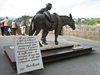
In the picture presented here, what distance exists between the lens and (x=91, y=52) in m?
5.56

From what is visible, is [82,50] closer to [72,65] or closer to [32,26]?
[72,65]

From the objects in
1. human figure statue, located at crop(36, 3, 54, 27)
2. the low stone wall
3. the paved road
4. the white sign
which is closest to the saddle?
human figure statue, located at crop(36, 3, 54, 27)

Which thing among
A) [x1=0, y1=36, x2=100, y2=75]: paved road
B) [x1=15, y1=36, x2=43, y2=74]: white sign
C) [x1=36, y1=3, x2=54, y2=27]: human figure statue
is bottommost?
[x1=0, y1=36, x2=100, y2=75]: paved road

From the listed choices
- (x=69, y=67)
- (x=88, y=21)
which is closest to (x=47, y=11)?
(x=69, y=67)

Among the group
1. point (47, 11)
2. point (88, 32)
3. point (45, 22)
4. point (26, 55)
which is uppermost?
point (47, 11)

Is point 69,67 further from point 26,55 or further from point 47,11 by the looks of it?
point 47,11

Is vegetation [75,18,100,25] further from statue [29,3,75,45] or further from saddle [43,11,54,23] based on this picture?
saddle [43,11,54,23]

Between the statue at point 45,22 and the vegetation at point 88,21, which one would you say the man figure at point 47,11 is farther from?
the vegetation at point 88,21

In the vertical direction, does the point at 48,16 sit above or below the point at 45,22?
above

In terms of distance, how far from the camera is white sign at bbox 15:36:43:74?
3.33 meters

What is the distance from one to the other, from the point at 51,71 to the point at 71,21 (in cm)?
232

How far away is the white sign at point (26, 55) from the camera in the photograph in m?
3.33

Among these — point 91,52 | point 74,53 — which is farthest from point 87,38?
point 74,53

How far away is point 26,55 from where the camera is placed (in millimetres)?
3438
